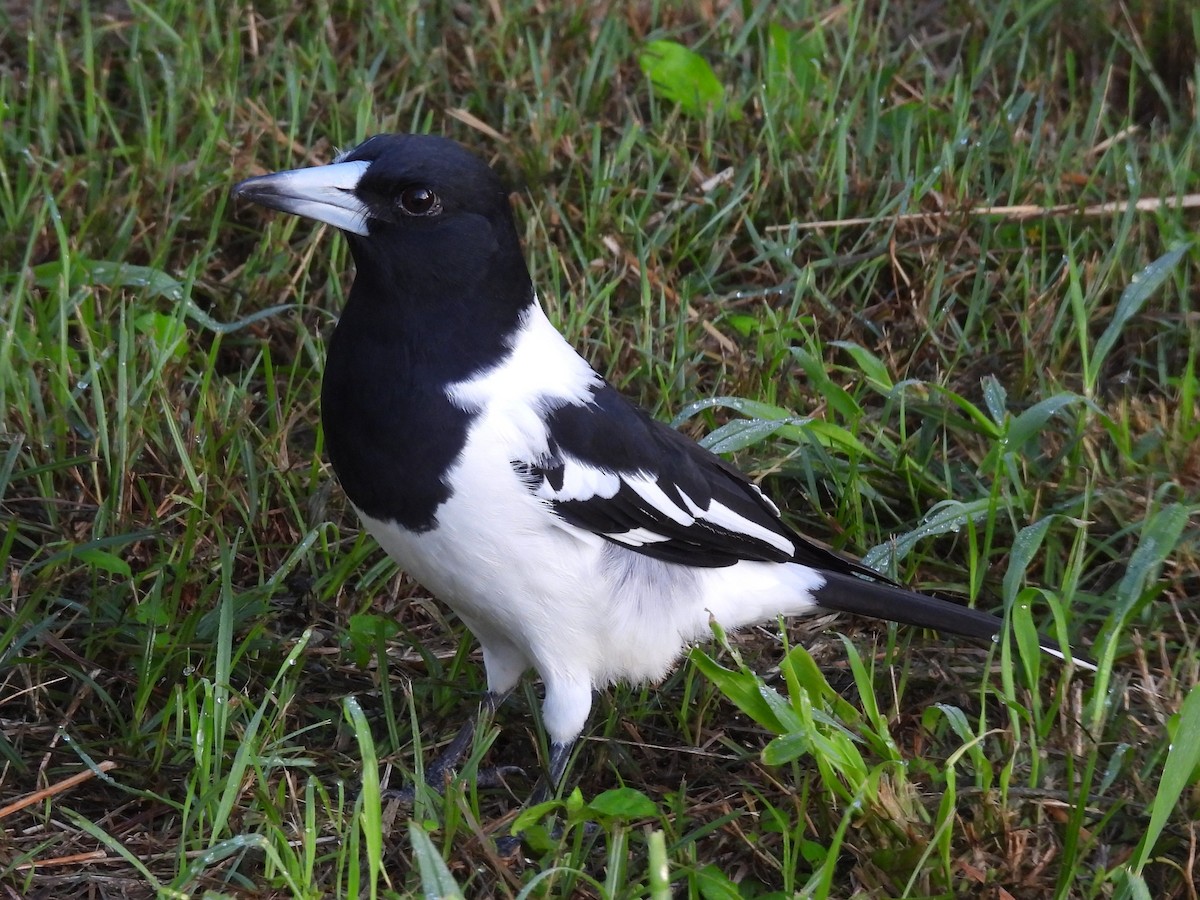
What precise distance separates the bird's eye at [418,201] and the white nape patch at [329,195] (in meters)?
0.07

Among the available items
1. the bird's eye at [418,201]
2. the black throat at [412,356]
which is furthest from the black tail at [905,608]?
the bird's eye at [418,201]

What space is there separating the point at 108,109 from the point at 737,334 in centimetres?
185

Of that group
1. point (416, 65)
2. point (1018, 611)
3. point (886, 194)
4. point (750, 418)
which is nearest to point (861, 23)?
point (886, 194)

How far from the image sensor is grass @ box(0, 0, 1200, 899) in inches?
99.3

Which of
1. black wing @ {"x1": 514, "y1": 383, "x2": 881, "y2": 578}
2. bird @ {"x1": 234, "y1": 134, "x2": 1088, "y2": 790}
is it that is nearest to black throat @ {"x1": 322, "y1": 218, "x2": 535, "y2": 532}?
bird @ {"x1": 234, "y1": 134, "x2": 1088, "y2": 790}

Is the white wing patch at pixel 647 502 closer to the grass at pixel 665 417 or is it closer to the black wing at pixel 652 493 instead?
the black wing at pixel 652 493

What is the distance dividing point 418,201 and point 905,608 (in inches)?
46.6

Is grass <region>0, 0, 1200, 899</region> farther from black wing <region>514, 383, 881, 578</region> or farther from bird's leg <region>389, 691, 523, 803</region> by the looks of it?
black wing <region>514, 383, 881, 578</region>

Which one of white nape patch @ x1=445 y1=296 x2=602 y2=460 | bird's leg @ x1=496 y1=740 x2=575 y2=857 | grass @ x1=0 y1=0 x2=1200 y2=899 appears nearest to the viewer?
grass @ x1=0 y1=0 x2=1200 y2=899

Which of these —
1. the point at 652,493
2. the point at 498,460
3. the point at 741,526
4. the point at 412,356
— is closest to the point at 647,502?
the point at 652,493

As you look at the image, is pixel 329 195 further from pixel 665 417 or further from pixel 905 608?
pixel 905 608

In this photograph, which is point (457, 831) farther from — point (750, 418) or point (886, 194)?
Answer: point (886, 194)

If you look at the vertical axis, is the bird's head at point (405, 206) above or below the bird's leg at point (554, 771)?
above

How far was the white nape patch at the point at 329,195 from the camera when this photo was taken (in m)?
2.69
